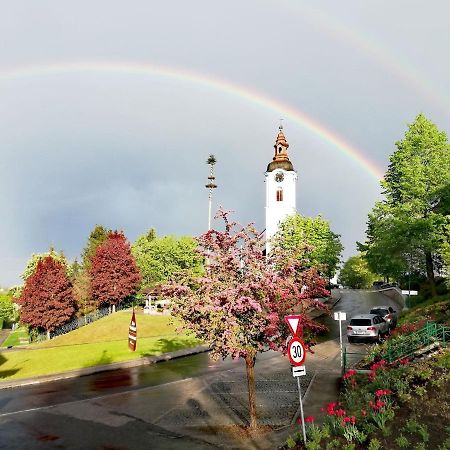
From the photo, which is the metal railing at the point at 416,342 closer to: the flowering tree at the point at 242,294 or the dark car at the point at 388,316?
the flowering tree at the point at 242,294

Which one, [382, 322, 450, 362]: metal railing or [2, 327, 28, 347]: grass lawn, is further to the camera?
[2, 327, 28, 347]: grass lawn

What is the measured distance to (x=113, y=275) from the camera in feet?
209

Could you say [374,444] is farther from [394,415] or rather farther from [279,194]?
[279,194]

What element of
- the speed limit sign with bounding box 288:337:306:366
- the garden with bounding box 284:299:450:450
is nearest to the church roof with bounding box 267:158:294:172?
the garden with bounding box 284:299:450:450

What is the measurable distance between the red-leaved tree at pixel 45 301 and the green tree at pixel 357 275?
71.9m

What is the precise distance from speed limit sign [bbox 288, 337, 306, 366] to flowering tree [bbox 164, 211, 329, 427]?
157 cm

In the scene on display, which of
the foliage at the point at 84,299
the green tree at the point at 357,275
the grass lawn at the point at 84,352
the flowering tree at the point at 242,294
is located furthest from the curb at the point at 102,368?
the green tree at the point at 357,275

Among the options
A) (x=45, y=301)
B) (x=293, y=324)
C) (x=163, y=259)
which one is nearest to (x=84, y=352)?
(x=45, y=301)

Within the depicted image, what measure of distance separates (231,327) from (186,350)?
2055 cm

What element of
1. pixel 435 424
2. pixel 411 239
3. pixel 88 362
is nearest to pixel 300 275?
pixel 435 424

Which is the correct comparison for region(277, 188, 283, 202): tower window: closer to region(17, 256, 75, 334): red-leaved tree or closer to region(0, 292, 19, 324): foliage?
region(17, 256, 75, 334): red-leaved tree

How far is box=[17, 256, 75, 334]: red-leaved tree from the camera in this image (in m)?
52.7

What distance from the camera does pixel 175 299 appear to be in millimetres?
13742

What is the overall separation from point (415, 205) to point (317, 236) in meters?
27.3
